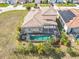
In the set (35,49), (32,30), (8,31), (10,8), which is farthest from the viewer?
(10,8)

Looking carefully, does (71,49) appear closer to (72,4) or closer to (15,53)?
(15,53)

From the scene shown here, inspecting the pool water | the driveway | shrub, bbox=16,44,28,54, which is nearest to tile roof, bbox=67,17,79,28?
the pool water

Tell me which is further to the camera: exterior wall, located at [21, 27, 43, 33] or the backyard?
exterior wall, located at [21, 27, 43, 33]

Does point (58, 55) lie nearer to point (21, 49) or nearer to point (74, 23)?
point (21, 49)

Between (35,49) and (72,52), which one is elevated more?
(35,49)

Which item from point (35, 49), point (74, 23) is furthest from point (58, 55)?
point (74, 23)

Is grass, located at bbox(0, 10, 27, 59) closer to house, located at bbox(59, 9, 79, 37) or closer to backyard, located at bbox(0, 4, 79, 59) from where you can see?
backyard, located at bbox(0, 4, 79, 59)

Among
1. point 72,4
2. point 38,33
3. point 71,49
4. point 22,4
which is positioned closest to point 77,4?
point 72,4

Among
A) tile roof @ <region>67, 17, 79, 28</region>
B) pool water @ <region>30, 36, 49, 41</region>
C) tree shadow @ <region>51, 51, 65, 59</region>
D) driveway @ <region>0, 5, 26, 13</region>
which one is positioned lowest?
driveway @ <region>0, 5, 26, 13</region>
